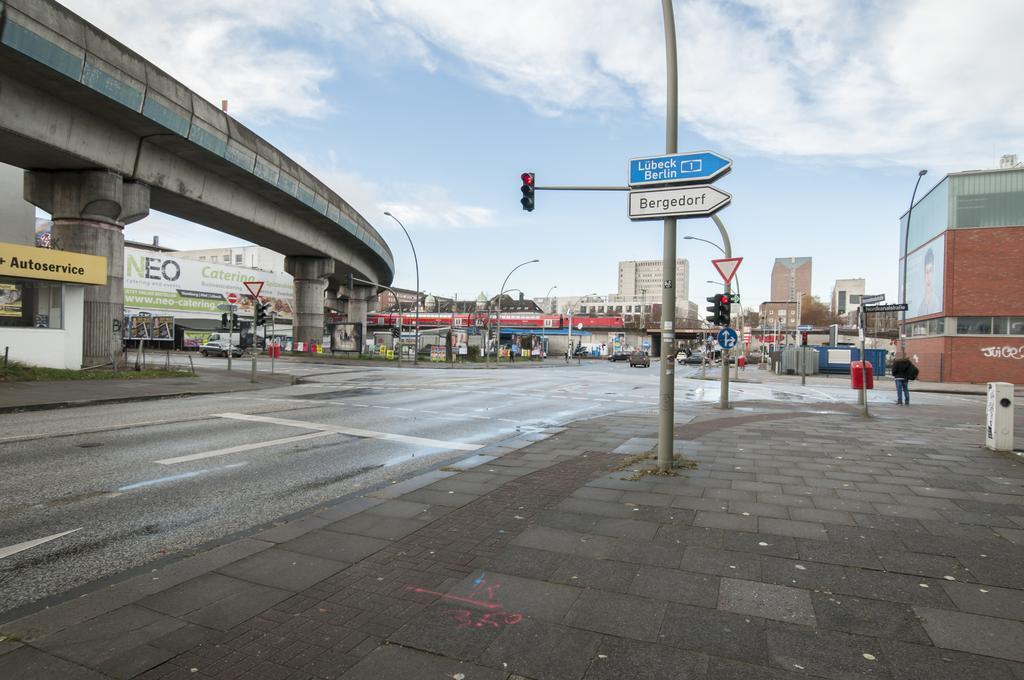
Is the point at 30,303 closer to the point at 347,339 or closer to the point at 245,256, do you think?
the point at 347,339

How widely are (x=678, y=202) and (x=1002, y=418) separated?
21.4 ft

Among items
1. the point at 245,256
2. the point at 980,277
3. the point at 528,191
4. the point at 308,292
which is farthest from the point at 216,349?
the point at 245,256

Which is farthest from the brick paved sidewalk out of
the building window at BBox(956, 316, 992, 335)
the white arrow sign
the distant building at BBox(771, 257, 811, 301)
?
the distant building at BBox(771, 257, 811, 301)

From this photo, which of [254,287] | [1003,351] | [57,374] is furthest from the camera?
[1003,351]

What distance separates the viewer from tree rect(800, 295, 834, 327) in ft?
396

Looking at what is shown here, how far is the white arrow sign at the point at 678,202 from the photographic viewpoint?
682 centimetres

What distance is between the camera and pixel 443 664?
2734mm

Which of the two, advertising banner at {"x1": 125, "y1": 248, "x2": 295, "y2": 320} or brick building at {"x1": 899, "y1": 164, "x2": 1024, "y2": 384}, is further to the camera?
advertising banner at {"x1": 125, "y1": 248, "x2": 295, "y2": 320}

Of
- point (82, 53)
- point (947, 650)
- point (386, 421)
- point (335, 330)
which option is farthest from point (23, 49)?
point (335, 330)

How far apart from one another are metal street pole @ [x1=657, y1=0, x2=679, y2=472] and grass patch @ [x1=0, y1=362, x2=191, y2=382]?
18.7 meters

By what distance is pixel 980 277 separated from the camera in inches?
1309

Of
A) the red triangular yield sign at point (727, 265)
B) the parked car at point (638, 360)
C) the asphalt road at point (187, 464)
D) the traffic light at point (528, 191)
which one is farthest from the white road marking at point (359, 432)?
the parked car at point (638, 360)

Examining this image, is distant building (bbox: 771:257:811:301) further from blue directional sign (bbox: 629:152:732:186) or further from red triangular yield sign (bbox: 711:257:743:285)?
blue directional sign (bbox: 629:152:732:186)

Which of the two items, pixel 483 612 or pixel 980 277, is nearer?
pixel 483 612
